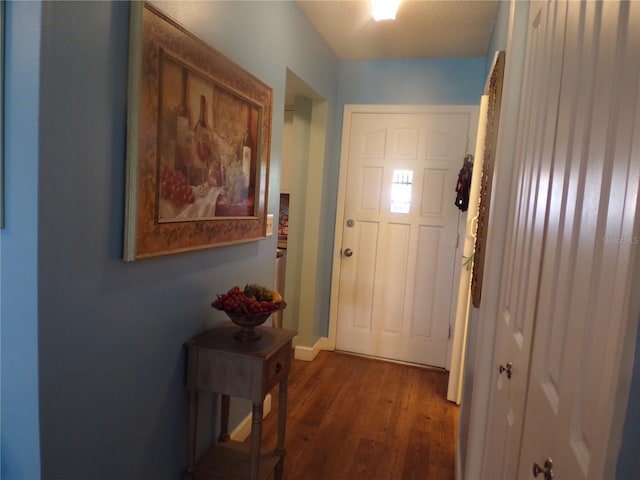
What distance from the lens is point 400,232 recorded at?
131 inches

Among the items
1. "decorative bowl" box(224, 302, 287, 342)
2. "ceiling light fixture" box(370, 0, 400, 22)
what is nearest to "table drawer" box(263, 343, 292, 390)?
"decorative bowl" box(224, 302, 287, 342)

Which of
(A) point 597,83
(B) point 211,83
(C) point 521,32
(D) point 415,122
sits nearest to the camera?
(A) point 597,83

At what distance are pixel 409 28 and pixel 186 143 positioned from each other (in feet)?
6.25

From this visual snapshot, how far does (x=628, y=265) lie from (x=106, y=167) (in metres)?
1.23

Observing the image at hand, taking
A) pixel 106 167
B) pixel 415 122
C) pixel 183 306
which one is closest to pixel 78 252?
pixel 106 167

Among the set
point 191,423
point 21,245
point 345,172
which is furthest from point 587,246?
point 345,172

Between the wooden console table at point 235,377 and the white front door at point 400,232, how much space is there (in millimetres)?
1729

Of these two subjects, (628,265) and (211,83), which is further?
(211,83)

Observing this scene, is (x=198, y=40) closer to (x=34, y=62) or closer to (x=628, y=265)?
(x=34, y=62)

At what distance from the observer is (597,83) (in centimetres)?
66

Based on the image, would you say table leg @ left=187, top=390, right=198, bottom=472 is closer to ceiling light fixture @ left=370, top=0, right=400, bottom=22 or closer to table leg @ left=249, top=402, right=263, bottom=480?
table leg @ left=249, top=402, right=263, bottom=480

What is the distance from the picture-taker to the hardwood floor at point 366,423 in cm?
204

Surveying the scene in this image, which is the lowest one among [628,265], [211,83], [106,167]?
[628,265]

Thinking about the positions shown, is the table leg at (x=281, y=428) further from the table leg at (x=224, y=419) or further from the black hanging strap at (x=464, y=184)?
the black hanging strap at (x=464, y=184)
